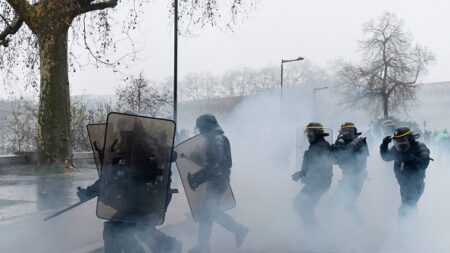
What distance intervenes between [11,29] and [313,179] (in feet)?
39.8

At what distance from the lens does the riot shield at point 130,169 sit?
156 inches

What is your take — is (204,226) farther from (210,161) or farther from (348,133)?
(348,133)

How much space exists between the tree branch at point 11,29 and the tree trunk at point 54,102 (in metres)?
2.03

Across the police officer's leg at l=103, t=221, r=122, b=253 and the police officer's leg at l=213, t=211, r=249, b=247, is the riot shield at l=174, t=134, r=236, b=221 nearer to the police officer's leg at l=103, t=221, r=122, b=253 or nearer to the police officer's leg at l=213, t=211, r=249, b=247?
the police officer's leg at l=213, t=211, r=249, b=247

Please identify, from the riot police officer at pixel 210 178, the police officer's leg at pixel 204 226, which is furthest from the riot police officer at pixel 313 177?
the police officer's leg at pixel 204 226

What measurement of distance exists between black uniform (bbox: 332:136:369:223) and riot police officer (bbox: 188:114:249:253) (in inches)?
73.4

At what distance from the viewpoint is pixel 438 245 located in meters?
5.62

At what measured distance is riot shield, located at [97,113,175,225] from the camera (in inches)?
156

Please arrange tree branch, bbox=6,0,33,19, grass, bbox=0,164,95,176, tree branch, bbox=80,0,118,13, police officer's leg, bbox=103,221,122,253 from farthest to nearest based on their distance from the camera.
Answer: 1. tree branch, bbox=80,0,118,13
2. tree branch, bbox=6,0,33,19
3. grass, bbox=0,164,95,176
4. police officer's leg, bbox=103,221,122,253

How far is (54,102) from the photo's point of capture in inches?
549

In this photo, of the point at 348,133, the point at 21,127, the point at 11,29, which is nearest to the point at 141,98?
the point at 21,127

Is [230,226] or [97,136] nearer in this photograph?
[97,136]

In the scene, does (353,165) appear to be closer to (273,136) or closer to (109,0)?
(273,136)

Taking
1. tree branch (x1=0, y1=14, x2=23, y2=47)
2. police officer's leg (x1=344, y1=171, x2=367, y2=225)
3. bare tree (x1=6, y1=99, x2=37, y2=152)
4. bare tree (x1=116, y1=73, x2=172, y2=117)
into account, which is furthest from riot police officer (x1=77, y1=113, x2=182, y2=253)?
bare tree (x1=116, y1=73, x2=172, y2=117)
